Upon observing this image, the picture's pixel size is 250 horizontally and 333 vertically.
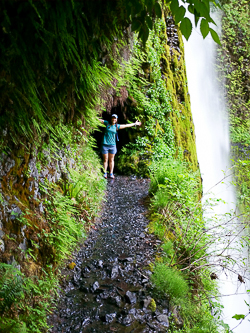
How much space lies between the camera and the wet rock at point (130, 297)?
111 inches

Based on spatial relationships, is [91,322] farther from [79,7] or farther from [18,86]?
[79,7]

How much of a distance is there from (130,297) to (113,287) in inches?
11.2

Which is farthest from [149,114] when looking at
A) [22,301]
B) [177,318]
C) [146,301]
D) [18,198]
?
[22,301]

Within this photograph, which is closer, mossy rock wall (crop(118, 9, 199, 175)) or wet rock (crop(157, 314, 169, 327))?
wet rock (crop(157, 314, 169, 327))

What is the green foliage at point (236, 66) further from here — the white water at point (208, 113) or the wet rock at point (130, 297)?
the wet rock at point (130, 297)

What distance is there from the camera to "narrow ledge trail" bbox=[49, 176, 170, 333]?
2523 mm

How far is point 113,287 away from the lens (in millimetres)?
3043

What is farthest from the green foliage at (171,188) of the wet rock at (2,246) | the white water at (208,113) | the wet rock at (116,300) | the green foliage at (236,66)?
the green foliage at (236,66)

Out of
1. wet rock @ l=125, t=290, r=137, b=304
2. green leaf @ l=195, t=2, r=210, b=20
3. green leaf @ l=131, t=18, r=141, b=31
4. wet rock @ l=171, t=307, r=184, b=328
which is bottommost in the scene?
wet rock @ l=171, t=307, r=184, b=328

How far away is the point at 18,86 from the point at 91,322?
254 centimetres

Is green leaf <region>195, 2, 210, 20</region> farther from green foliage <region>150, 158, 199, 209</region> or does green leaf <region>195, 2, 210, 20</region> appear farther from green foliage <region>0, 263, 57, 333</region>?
green foliage <region>150, 158, 199, 209</region>

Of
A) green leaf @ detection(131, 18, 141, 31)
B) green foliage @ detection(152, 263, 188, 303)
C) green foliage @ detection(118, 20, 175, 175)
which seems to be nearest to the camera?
green leaf @ detection(131, 18, 141, 31)

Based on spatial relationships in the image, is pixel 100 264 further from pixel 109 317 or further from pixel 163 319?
pixel 163 319

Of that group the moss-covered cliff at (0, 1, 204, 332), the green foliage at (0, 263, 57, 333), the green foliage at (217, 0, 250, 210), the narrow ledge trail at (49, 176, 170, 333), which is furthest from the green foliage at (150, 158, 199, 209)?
the green foliage at (217, 0, 250, 210)
